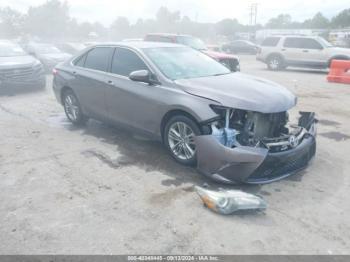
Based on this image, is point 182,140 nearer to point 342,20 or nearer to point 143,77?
point 143,77

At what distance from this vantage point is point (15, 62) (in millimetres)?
10016

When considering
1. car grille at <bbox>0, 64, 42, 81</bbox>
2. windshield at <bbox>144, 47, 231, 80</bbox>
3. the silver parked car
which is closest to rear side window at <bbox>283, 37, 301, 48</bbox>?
the silver parked car

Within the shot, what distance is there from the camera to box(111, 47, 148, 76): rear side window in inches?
195

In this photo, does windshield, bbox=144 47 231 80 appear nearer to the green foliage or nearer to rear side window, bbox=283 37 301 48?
rear side window, bbox=283 37 301 48

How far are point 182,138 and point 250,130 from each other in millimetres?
919

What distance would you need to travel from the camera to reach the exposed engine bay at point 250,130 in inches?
150

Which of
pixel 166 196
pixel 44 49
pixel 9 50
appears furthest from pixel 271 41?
pixel 166 196

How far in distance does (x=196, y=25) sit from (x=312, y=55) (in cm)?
5458

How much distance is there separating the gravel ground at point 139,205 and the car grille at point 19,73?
15.3 feet

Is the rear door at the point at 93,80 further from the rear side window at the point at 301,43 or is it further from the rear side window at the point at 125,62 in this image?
the rear side window at the point at 301,43

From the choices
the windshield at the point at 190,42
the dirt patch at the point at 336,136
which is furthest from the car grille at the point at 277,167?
the windshield at the point at 190,42

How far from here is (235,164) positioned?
3.64 meters

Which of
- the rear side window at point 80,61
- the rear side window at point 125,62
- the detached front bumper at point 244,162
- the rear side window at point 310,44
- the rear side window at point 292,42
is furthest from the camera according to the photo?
the rear side window at point 292,42

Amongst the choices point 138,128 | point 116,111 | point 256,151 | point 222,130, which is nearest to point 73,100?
point 116,111
